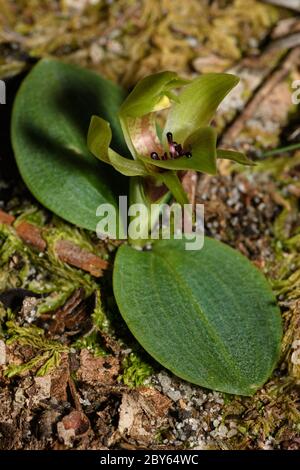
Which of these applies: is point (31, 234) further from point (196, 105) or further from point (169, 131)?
point (196, 105)

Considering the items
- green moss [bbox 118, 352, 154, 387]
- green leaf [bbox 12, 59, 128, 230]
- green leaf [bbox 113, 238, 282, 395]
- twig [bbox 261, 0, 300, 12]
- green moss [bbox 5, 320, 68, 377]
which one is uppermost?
twig [bbox 261, 0, 300, 12]

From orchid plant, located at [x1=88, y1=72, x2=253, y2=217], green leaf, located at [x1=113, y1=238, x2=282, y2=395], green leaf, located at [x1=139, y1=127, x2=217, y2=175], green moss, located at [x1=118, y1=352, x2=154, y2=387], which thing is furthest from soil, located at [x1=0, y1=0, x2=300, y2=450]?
green leaf, located at [x1=139, y1=127, x2=217, y2=175]

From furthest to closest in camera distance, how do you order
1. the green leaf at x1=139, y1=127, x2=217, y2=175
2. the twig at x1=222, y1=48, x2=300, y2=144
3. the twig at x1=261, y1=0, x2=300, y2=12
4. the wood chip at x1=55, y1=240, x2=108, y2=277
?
the twig at x1=261, y1=0, x2=300, y2=12, the twig at x1=222, y1=48, x2=300, y2=144, the wood chip at x1=55, y1=240, x2=108, y2=277, the green leaf at x1=139, y1=127, x2=217, y2=175

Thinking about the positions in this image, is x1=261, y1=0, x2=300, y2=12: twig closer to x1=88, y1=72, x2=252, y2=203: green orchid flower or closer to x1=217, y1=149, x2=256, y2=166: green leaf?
x1=88, y1=72, x2=252, y2=203: green orchid flower

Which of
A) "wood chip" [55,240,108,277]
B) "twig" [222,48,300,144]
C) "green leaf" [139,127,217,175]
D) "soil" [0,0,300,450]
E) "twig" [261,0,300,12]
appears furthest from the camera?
"twig" [261,0,300,12]

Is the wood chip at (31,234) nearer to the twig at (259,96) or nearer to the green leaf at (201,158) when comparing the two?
the green leaf at (201,158)

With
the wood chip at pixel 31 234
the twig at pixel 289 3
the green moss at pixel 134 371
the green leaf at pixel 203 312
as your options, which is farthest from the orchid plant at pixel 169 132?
the twig at pixel 289 3

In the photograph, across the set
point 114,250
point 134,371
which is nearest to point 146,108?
point 114,250
